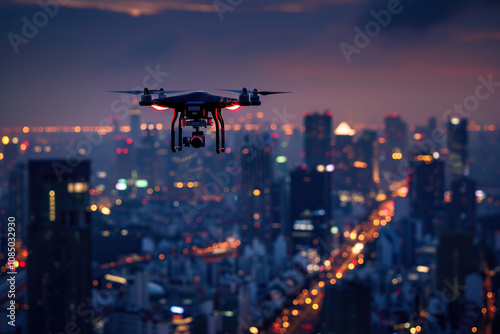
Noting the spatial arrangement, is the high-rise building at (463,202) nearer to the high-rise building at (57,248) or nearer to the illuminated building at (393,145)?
the illuminated building at (393,145)

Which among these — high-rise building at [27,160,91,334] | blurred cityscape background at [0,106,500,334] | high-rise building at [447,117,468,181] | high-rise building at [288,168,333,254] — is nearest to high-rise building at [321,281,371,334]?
blurred cityscape background at [0,106,500,334]

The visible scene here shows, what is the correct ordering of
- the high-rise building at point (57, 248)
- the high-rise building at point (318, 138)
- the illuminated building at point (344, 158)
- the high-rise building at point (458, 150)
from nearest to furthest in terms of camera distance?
the high-rise building at point (57, 248)
the high-rise building at point (458, 150)
the high-rise building at point (318, 138)
the illuminated building at point (344, 158)

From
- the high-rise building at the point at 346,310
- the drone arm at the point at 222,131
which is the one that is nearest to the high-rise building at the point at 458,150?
the high-rise building at the point at 346,310

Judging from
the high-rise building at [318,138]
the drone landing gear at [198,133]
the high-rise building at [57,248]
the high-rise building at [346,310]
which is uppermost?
the high-rise building at [318,138]

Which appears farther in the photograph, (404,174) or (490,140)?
(404,174)

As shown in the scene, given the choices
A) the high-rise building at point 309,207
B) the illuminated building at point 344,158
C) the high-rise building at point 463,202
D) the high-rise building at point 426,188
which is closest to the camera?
the high-rise building at point 463,202

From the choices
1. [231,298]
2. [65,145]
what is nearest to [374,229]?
[231,298]

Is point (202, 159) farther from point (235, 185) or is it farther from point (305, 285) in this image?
point (305, 285)
